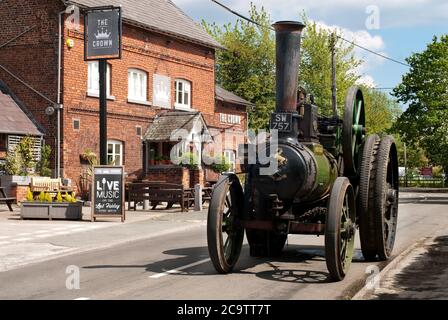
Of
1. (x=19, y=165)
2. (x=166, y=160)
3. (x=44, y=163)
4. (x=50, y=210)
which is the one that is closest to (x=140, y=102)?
(x=166, y=160)

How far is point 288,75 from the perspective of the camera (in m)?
9.01

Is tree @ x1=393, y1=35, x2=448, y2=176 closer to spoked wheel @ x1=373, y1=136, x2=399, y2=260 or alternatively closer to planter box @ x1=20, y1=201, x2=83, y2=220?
planter box @ x1=20, y1=201, x2=83, y2=220

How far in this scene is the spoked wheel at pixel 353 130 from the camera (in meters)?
9.58

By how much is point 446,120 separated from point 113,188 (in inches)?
849

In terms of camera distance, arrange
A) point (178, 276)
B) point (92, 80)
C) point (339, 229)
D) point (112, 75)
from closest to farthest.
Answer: point (339, 229)
point (178, 276)
point (92, 80)
point (112, 75)

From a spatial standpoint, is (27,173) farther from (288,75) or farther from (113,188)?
(288,75)

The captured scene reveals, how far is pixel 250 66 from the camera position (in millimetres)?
51562

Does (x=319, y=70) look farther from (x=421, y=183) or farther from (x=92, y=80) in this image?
(x=92, y=80)

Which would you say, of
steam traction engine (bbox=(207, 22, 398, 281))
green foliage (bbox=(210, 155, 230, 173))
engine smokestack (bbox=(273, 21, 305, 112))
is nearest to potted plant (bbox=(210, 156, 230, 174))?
green foliage (bbox=(210, 155, 230, 173))

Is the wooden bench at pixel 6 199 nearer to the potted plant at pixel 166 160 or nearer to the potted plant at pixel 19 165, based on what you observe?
the potted plant at pixel 19 165

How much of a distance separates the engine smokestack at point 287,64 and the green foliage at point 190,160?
16.6 meters

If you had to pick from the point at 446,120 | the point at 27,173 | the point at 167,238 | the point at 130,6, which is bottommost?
the point at 167,238

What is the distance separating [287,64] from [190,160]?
16.9 m
